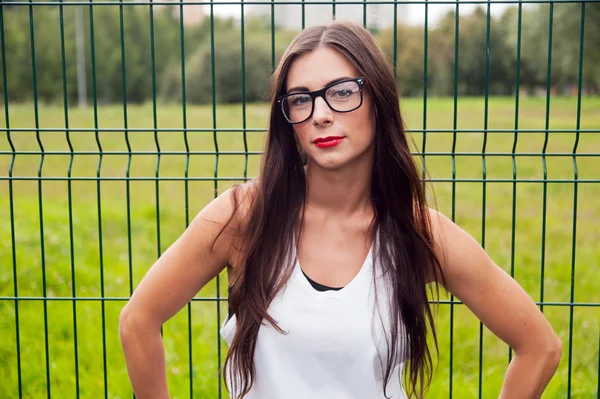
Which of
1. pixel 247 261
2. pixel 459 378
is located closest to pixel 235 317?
pixel 247 261

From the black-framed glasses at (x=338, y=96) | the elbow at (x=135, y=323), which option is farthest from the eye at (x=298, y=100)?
the elbow at (x=135, y=323)

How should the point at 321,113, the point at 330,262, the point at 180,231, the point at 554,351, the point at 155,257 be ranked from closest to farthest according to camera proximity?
the point at 321,113 < the point at 330,262 < the point at 554,351 < the point at 155,257 < the point at 180,231

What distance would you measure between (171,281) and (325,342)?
19.0 inches

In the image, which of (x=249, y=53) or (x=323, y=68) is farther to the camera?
(x=249, y=53)

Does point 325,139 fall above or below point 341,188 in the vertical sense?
above

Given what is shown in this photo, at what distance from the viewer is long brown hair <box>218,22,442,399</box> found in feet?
7.14

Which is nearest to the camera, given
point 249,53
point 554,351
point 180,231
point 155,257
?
point 554,351

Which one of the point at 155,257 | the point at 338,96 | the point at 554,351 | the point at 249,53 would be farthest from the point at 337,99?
the point at 249,53

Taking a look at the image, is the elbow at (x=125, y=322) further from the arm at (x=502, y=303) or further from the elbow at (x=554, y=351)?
the elbow at (x=554, y=351)

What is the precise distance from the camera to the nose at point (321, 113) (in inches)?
83.1

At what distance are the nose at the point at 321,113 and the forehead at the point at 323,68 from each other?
45 millimetres

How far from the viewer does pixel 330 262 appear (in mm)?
2236

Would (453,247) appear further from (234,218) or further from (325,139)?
(234,218)

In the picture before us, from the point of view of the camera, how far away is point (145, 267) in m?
6.55
